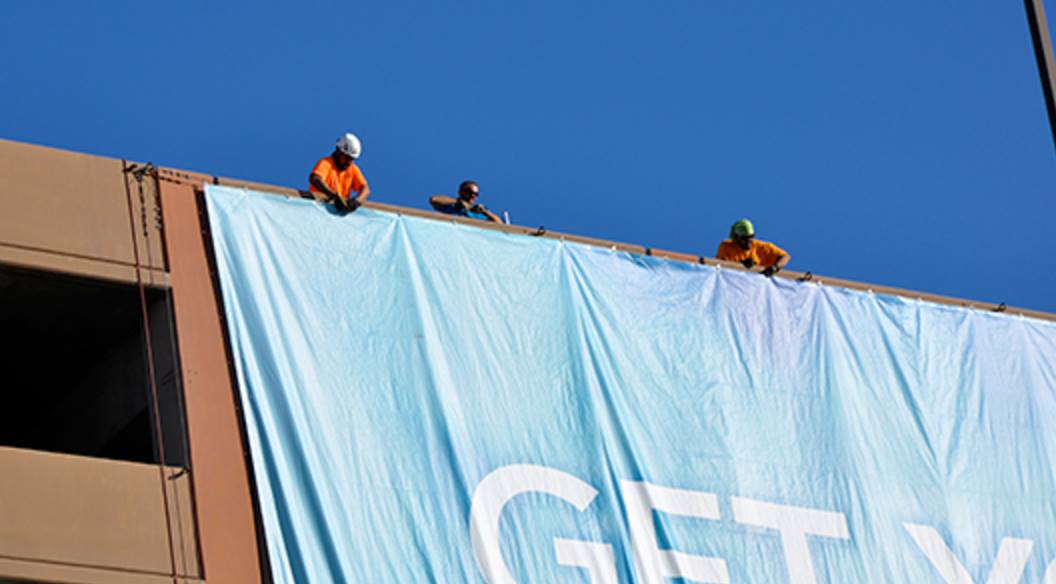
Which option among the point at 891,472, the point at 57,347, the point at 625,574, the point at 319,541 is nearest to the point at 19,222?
the point at 57,347

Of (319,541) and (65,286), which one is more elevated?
(65,286)

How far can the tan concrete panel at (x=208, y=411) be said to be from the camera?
63.5ft

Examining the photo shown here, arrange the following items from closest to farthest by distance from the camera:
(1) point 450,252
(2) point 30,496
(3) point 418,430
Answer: (2) point 30,496, (3) point 418,430, (1) point 450,252

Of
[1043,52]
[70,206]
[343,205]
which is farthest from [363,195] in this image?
[1043,52]

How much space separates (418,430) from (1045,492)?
828 centimetres

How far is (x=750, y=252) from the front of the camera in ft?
82.6

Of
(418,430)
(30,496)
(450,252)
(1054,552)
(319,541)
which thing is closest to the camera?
(30,496)

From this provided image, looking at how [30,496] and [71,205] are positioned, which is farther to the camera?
[71,205]

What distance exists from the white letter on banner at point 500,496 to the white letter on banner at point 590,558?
0.44 metres

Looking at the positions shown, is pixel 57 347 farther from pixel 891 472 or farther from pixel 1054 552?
pixel 1054 552

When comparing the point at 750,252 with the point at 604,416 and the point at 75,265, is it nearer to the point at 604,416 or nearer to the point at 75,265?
the point at 604,416

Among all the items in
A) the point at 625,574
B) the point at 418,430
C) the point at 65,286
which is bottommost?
the point at 625,574

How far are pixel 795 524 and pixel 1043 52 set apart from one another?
272 inches

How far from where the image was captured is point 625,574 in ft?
70.5
